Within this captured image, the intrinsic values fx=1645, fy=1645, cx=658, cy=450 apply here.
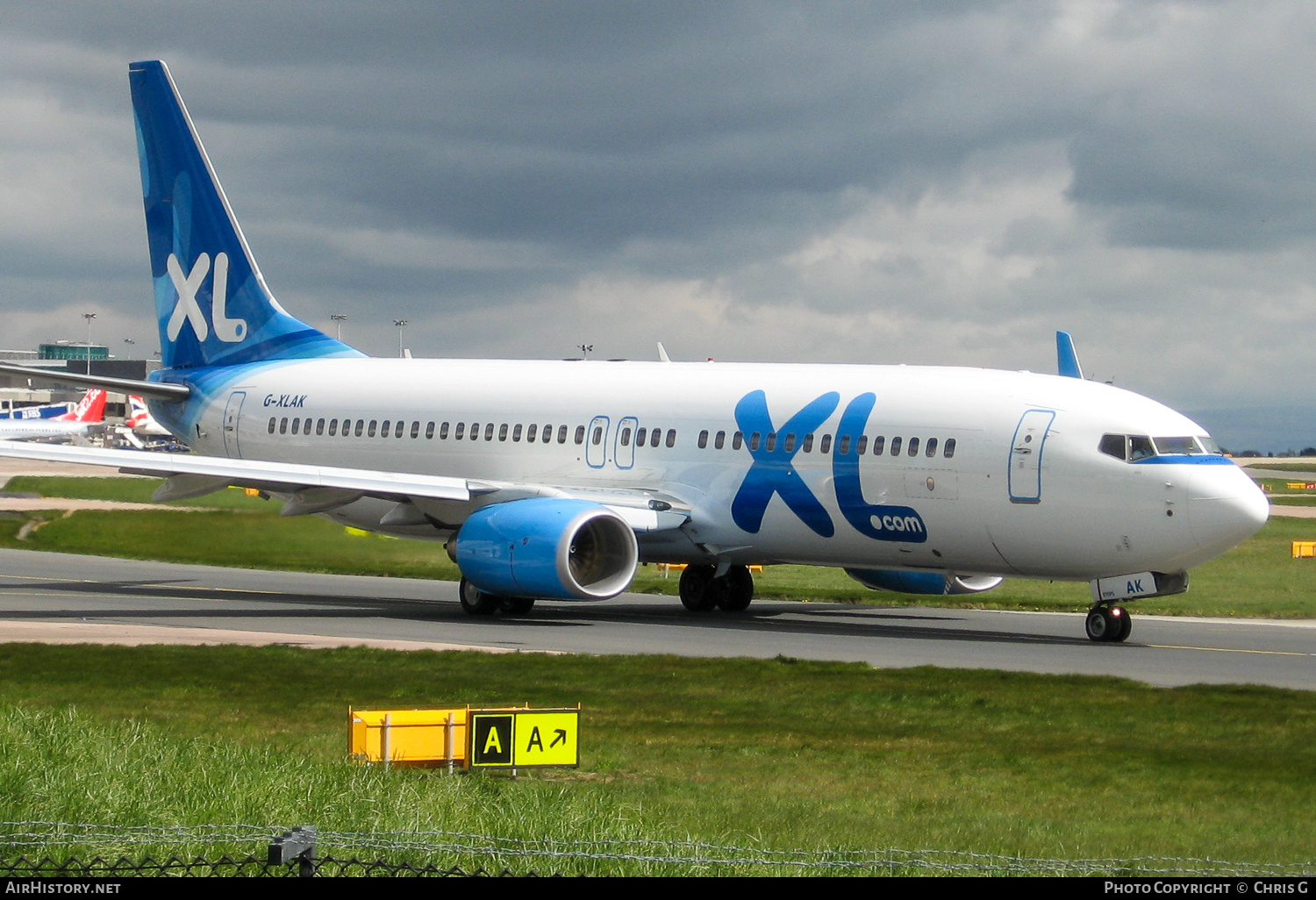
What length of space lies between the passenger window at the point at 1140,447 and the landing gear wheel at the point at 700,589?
939 cm

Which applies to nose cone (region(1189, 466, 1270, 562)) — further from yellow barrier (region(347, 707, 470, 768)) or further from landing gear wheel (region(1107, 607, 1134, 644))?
yellow barrier (region(347, 707, 470, 768))

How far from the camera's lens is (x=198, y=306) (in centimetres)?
3772

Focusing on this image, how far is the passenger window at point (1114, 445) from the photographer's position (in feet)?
80.8

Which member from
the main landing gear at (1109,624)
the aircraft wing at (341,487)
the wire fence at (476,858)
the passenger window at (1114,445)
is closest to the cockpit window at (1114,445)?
the passenger window at (1114,445)

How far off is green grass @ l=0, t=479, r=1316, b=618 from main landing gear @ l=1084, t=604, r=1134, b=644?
7.06 metres

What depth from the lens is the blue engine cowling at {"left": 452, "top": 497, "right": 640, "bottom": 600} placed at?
26.6 m

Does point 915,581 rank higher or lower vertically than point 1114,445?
lower

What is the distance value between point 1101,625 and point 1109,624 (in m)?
0.15

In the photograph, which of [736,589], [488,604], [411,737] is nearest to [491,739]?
[411,737]

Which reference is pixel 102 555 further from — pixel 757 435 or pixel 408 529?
pixel 757 435

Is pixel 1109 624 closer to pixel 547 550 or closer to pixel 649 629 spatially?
pixel 649 629

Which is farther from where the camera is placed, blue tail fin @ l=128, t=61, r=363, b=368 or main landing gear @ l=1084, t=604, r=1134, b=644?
blue tail fin @ l=128, t=61, r=363, b=368

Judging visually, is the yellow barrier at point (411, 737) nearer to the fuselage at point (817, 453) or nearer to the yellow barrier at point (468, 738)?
the yellow barrier at point (468, 738)

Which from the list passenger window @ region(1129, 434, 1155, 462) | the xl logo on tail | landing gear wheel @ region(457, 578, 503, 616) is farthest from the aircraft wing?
passenger window @ region(1129, 434, 1155, 462)
